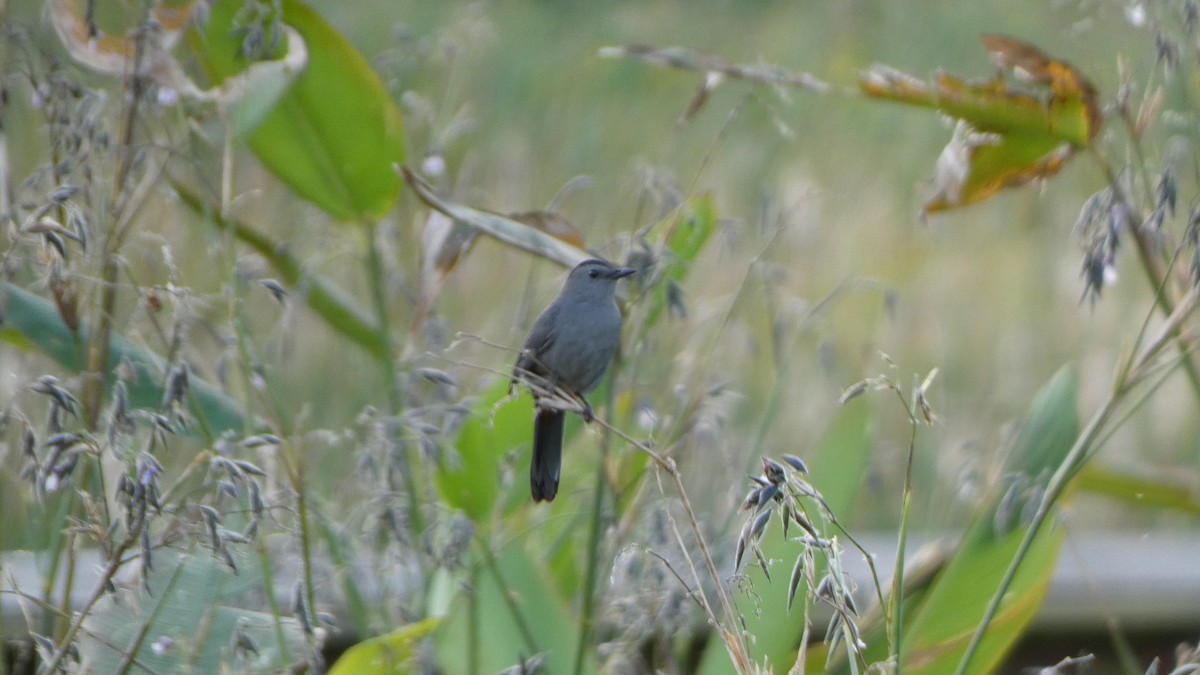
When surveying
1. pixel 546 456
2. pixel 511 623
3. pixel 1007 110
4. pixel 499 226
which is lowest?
pixel 511 623

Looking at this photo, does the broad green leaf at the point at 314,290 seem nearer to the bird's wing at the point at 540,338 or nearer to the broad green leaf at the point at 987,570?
the bird's wing at the point at 540,338

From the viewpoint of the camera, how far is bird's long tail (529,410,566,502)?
191 centimetres

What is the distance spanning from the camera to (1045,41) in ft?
25.3

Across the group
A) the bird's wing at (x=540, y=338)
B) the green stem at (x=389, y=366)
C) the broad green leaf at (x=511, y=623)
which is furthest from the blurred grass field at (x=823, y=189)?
the broad green leaf at (x=511, y=623)

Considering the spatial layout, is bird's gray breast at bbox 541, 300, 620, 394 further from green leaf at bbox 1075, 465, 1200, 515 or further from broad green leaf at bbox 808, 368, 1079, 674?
green leaf at bbox 1075, 465, 1200, 515

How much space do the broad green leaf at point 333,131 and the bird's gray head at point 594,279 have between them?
1.67 feet

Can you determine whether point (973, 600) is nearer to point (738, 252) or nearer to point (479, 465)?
point (479, 465)

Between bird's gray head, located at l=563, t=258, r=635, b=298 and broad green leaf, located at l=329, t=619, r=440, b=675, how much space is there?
0.57 metres

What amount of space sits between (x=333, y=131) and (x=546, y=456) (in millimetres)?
874

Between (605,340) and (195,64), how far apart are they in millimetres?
1093

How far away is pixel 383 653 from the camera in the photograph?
1880mm

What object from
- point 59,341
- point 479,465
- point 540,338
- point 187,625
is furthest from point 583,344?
point 59,341

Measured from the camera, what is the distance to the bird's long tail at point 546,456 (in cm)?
191

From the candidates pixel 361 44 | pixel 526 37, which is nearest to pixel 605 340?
pixel 361 44
